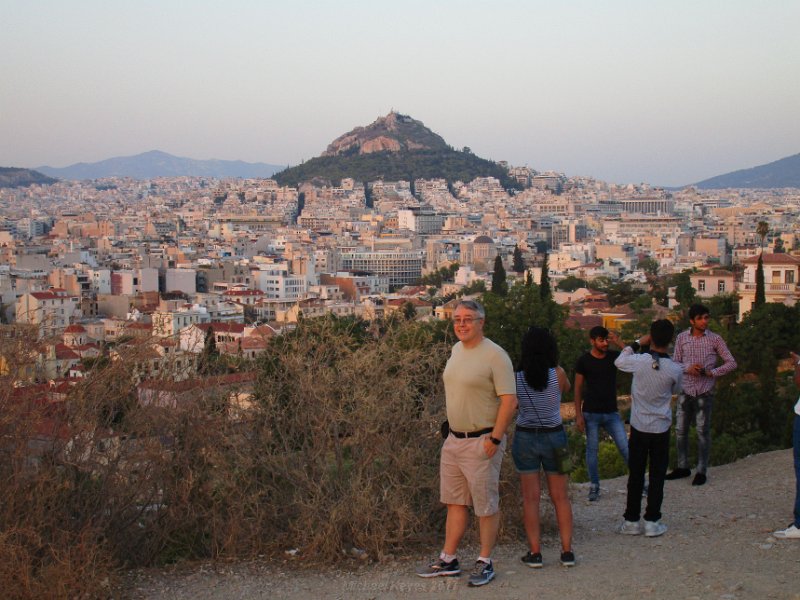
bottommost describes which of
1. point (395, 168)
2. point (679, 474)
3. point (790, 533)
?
point (679, 474)

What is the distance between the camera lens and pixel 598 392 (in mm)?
5477

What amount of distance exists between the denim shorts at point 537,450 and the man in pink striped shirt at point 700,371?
1.57 metres

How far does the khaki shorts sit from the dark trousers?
88 cm

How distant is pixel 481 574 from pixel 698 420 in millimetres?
2090

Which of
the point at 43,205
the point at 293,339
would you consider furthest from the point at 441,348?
the point at 43,205

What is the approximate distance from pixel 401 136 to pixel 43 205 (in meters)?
59.9

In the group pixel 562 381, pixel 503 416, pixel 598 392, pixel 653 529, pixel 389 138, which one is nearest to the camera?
pixel 503 416

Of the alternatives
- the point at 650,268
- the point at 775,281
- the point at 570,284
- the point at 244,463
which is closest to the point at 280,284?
the point at 570,284

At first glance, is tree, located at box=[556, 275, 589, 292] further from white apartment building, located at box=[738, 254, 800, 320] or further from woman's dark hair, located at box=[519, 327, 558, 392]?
woman's dark hair, located at box=[519, 327, 558, 392]

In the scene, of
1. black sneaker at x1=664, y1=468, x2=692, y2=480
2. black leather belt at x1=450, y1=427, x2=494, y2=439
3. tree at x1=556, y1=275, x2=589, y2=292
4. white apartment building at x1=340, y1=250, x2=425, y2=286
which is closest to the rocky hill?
white apartment building at x1=340, y1=250, x2=425, y2=286

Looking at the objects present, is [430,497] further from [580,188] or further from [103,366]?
[580,188]

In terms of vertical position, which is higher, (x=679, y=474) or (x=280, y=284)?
(x=679, y=474)

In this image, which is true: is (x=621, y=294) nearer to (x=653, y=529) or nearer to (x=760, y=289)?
(x=760, y=289)

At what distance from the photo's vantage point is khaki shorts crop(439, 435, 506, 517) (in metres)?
4.09
